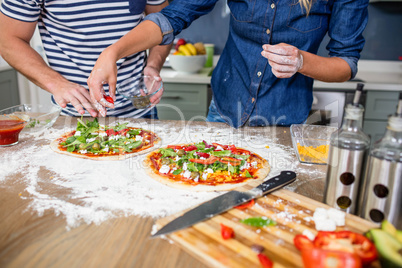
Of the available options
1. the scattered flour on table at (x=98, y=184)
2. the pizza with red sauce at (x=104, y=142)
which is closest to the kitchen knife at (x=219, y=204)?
the scattered flour on table at (x=98, y=184)

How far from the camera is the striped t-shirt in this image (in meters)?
1.55

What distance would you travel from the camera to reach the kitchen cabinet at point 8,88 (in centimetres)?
309

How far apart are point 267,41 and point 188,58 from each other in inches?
56.8

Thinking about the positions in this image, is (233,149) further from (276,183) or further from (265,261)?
(265,261)

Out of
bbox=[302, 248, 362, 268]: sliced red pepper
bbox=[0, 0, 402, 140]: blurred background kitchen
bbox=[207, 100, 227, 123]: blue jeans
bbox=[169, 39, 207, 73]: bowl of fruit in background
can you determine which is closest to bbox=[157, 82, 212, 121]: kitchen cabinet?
bbox=[0, 0, 402, 140]: blurred background kitchen

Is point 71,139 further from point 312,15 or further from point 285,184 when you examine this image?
point 312,15

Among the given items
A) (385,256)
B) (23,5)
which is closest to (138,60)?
(23,5)

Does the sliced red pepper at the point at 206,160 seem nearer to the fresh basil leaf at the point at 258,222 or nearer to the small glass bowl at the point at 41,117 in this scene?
the fresh basil leaf at the point at 258,222

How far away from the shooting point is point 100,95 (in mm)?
1281

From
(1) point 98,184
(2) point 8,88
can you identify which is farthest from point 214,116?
(2) point 8,88

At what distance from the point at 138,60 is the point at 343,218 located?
1369 millimetres

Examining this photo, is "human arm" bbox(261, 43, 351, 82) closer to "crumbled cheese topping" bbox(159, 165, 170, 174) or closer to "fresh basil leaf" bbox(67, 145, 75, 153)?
"crumbled cheese topping" bbox(159, 165, 170, 174)

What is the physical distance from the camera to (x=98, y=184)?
106 centimetres

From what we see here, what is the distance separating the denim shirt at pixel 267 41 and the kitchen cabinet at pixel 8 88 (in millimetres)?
2295
